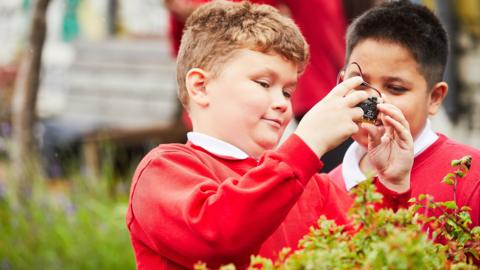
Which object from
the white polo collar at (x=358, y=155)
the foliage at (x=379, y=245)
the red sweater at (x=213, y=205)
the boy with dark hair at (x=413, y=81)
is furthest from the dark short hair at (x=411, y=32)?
the foliage at (x=379, y=245)

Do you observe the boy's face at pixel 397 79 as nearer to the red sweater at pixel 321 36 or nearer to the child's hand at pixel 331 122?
the child's hand at pixel 331 122

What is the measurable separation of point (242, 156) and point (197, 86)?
0.26 m

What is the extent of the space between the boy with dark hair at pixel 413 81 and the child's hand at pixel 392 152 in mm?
56

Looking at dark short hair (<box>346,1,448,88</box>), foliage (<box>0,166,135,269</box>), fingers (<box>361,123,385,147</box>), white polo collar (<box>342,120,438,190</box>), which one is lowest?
foliage (<box>0,166,135,269</box>)

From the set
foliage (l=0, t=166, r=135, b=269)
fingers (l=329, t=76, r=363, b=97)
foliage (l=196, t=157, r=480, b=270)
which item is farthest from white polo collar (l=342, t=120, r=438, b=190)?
foliage (l=0, t=166, r=135, b=269)

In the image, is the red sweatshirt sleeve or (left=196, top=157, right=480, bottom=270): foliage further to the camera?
the red sweatshirt sleeve

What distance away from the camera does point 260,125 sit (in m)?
2.71

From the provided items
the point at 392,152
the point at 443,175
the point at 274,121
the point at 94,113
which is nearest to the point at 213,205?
the point at 274,121

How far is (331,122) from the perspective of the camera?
2408 mm

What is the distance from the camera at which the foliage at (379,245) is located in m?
1.78

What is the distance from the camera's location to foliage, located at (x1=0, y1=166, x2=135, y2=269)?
548 centimetres

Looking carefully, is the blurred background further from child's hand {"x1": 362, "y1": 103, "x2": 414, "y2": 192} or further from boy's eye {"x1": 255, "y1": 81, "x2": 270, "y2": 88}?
boy's eye {"x1": 255, "y1": 81, "x2": 270, "y2": 88}

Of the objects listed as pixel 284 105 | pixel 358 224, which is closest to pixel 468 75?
pixel 284 105

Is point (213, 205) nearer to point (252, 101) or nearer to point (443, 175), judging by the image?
point (252, 101)
